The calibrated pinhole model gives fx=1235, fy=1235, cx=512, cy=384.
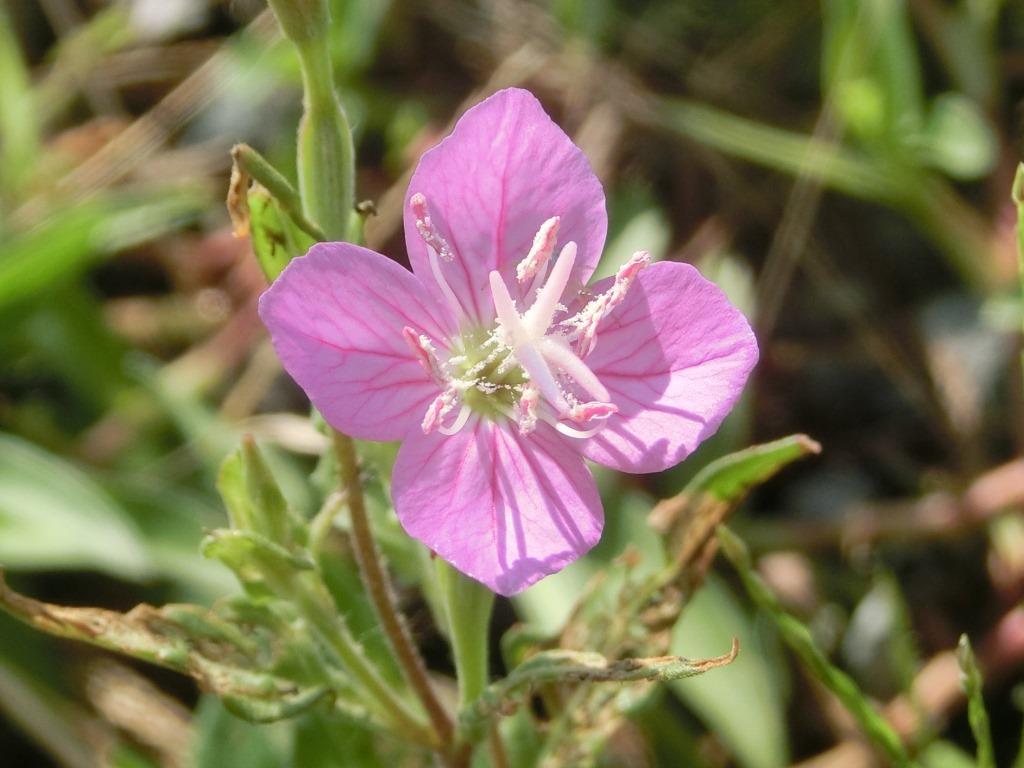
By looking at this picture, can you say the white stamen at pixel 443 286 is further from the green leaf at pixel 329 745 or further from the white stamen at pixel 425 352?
the green leaf at pixel 329 745

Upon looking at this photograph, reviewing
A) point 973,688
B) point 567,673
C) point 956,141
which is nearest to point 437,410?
point 567,673

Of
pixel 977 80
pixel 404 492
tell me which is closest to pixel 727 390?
pixel 404 492

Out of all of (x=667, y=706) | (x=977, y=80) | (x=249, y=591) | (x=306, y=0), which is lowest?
(x=667, y=706)

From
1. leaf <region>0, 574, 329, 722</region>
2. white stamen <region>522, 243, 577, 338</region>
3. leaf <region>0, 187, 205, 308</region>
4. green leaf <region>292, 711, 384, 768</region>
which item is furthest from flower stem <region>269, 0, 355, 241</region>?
leaf <region>0, 187, 205, 308</region>

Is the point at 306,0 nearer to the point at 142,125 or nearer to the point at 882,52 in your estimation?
the point at 882,52

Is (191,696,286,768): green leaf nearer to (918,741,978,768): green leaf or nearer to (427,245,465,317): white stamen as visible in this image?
(427,245,465,317): white stamen

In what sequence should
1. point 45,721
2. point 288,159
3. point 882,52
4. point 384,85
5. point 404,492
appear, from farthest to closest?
point 384,85
point 288,159
point 882,52
point 45,721
point 404,492
